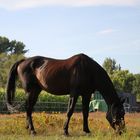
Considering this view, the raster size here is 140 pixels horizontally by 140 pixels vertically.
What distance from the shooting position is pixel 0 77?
4950 cm

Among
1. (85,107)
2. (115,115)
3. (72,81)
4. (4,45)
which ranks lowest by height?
(115,115)

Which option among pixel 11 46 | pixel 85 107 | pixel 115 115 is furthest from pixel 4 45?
pixel 115 115

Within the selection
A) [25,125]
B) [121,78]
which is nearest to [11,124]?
[25,125]

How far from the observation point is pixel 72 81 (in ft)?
35.8

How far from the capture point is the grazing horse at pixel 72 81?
10.8 m

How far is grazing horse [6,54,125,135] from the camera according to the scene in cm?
1081

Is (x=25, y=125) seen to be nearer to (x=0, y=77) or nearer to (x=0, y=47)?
(x=0, y=77)

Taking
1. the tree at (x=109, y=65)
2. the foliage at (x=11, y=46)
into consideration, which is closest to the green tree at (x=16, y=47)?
the foliage at (x=11, y=46)

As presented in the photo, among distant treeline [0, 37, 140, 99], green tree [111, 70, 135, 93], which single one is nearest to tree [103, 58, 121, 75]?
distant treeline [0, 37, 140, 99]

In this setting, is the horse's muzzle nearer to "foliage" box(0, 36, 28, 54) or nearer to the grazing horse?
the grazing horse

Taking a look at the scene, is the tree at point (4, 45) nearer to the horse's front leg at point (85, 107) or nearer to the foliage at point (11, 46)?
the foliage at point (11, 46)

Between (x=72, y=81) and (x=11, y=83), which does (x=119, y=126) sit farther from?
(x=11, y=83)

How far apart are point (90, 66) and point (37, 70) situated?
1.58 metres

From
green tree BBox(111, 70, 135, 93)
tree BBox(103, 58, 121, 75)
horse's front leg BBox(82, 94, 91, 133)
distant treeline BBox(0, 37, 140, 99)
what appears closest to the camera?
horse's front leg BBox(82, 94, 91, 133)
